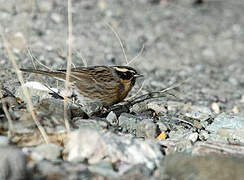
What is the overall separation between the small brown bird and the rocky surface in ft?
0.57

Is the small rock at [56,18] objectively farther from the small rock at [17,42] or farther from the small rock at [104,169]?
the small rock at [104,169]

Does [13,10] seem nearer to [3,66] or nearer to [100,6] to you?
[100,6]

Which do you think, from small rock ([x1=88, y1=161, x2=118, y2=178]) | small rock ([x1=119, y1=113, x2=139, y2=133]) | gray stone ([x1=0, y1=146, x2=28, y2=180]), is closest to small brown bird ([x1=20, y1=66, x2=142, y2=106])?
small rock ([x1=119, y1=113, x2=139, y2=133])

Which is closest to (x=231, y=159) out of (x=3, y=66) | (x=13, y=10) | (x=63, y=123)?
(x=63, y=123)

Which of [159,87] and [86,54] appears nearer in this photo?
[159,87]

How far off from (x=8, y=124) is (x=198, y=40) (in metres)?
8.11

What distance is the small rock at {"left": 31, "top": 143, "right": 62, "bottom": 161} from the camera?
3.99 meters

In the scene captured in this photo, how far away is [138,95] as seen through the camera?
6.99m

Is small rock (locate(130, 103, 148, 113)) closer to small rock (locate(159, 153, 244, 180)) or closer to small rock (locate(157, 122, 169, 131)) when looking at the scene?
small rock (locate(157, 122, 169, 131))

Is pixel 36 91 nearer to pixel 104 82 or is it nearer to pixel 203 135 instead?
pixel 104 82

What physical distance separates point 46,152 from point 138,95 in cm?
309

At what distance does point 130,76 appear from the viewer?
611 centimetres

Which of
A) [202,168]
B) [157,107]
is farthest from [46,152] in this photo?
[157,107]

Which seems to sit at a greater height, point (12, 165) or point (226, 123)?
point (12, 165)
